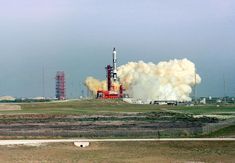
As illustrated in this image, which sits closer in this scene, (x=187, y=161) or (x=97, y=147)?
(x=187, y=161)

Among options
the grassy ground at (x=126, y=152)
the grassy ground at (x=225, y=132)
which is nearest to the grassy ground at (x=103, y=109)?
the grassy ground at (x=225, y=132)

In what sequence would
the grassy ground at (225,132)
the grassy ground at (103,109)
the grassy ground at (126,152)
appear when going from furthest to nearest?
1. the grassy ground at (103,109)
2. the grassy ground at (225,132)
3. the grassy ground at (126,152)

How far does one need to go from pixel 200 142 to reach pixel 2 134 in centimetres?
2741

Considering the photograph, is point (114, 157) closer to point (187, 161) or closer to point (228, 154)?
point (187, 161)

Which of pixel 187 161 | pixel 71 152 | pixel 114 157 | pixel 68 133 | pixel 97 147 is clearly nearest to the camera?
pixel 187 161

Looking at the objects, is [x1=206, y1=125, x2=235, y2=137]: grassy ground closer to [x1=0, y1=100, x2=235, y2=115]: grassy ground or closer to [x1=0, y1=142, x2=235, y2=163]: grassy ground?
[x1=0, y1=142, x2=235, y2=163]: grassy ground

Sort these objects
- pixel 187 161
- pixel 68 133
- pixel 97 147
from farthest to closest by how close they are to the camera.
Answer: pixel 68 133
pixel 97 147
pixel 187 161

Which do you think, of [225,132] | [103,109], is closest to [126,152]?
[225,132]

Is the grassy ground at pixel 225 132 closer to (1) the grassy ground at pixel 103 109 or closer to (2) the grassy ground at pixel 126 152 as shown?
(2) the grassy ground at pixel 126 152

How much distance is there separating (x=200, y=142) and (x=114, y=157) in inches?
528

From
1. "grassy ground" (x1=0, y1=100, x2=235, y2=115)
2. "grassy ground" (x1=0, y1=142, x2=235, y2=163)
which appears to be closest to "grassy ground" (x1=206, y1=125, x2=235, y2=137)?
"grassy ground" (x1=0, y1=142, x2=235, y2=163)

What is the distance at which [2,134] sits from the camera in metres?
68.6

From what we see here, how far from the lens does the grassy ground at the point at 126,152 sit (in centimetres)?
4384

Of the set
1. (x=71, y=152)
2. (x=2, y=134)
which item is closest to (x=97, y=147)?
(x=71, y=152)
